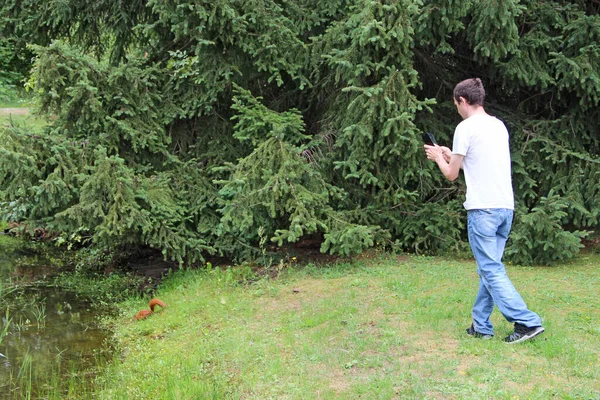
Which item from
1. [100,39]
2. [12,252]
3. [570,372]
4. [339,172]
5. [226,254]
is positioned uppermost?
[100,39]

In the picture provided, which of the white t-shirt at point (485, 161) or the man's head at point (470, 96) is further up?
the man's head at point (470, 96)

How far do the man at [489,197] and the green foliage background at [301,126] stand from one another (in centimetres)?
231

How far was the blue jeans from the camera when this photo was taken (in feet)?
15.0

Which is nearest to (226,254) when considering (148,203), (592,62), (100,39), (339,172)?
(148,203)

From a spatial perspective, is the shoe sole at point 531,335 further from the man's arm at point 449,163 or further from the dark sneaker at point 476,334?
the man's arm at point 449,163

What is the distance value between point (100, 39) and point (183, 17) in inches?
129

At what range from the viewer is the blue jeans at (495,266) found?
181 inches

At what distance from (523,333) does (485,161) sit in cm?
138

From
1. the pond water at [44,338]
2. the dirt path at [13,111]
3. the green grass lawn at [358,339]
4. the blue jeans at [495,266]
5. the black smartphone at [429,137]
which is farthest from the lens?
the dirt path at [13,111]

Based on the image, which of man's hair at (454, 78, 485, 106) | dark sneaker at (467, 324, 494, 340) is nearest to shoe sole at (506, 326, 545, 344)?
dark sneaker at (467, 324, 494, 340)

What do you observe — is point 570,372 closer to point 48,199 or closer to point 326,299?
point 326,299

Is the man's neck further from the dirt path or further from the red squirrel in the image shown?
the dirt path

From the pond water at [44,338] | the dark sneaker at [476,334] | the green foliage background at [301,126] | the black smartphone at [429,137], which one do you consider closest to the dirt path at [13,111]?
the pond water at [44,338]

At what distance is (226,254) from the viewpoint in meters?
8.40
